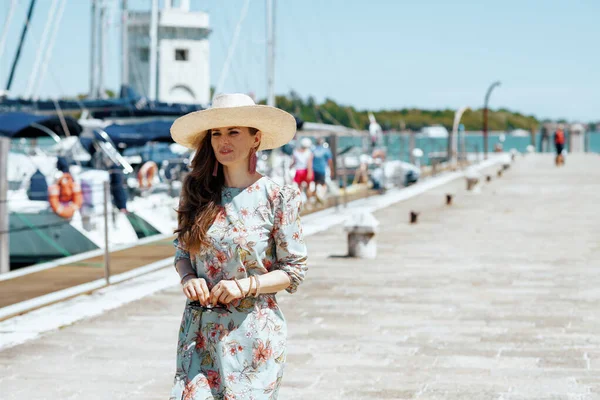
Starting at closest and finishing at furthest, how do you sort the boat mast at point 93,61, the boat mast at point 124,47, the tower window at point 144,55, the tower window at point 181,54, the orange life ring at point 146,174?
1. the orange life ring at point 146,174
2. the boat mast at point 124,47
3. the boat mast at point 93,61
4. the tower window at point 181,54
5. the tower window at point 144,55

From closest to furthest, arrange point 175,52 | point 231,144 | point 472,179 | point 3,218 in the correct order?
1. point 231,144
2. point 3,218
3. point 472,179
4. point 175,52

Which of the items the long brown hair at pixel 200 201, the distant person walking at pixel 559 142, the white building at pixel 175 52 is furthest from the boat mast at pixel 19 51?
the long brown hair at pixel 200 201

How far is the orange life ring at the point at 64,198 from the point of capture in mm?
15914

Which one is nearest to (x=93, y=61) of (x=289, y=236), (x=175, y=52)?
(x=175, y=52)

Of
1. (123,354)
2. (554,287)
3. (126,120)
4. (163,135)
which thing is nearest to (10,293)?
(123,354)

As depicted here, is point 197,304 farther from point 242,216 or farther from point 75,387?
point 75,387

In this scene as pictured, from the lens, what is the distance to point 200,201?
382 centimetres

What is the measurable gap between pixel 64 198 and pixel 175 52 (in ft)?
65.6

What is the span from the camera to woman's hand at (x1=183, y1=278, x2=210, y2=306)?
3.68 m

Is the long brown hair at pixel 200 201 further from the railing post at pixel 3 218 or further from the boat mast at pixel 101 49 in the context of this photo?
the boat mast at pixel 101 49

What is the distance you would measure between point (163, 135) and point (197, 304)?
2192 cm

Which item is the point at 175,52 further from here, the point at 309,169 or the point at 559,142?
the point at 559,142

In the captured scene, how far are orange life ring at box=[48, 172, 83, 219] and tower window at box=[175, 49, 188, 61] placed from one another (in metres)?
19.9

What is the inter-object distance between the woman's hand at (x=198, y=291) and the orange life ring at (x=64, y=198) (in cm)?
1244
